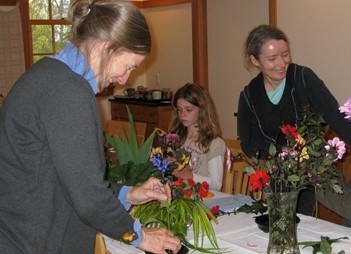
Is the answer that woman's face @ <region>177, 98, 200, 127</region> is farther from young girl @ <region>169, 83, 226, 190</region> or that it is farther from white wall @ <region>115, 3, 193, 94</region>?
white wall @ <region>115, 3, 193, 94</region>

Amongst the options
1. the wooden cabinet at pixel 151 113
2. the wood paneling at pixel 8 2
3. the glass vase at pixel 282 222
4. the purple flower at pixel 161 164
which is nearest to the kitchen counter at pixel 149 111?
the wooden cabinet at pixel 151 113

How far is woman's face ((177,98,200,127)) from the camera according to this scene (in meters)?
2.88

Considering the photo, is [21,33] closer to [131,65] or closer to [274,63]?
[274,63]

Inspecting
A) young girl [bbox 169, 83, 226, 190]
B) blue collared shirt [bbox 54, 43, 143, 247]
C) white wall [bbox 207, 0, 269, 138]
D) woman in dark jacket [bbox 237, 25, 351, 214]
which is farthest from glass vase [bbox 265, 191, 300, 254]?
white wall [bbox 207, 0, 269, 138]

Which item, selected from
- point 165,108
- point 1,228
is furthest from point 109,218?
point 165,108

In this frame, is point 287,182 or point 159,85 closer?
point 287,182

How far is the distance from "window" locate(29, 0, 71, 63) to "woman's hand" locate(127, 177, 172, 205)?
4.20 m

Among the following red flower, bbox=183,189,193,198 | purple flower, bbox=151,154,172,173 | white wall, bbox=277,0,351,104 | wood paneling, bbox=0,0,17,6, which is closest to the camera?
red flower, bbox=183,189,193,198

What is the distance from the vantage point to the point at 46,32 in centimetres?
557

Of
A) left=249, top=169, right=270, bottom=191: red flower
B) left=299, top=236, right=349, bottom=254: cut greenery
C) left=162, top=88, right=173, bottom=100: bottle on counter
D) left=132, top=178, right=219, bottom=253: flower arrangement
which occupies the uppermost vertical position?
left=249, top=169, right=270, bottom=191: red flower

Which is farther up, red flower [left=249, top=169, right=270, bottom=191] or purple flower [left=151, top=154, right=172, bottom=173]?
red flower [left=249, top=169, right=270, bottom=191]

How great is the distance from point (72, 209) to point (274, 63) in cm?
135

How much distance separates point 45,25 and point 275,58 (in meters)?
3.67

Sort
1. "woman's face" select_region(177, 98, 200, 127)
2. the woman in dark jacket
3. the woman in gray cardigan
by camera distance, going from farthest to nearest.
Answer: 1. "woman's face" select_region(177, 98, 200, 127)
2. the woman in dark jacket
3. the woman in gray cardigan
